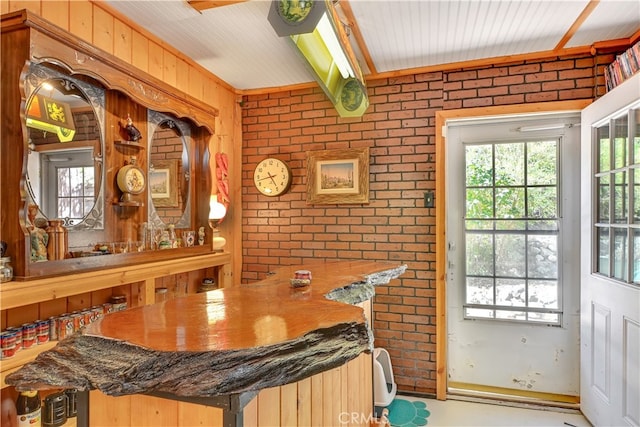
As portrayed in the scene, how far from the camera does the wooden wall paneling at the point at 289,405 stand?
1108 mm

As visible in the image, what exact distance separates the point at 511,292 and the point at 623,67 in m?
1.67

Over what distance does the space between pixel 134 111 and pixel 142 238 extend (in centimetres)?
76

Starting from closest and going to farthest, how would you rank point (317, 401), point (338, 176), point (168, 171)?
point (317, 401) < point (168, 171) < point (338, 176)

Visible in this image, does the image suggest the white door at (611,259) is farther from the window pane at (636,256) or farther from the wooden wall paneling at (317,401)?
the wooden wall paneling at (317,401)

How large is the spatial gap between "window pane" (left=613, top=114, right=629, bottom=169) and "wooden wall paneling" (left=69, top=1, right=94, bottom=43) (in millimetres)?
3049

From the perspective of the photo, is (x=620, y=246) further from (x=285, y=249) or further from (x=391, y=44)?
(x=285, y=249)

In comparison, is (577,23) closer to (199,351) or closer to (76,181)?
(199,351)

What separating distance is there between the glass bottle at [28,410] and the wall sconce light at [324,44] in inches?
73.2

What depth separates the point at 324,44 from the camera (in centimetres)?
205

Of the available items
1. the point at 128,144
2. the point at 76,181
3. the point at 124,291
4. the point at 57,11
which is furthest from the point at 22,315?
the point at 57,11

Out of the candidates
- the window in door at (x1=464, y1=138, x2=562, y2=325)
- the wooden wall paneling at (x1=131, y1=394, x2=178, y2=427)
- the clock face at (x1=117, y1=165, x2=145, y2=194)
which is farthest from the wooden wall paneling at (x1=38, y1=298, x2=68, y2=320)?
the window in door at (x1=464, y1=138, x2=562, y2=325)

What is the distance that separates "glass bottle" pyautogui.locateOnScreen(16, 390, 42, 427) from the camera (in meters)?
1.54

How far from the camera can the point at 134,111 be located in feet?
7.21

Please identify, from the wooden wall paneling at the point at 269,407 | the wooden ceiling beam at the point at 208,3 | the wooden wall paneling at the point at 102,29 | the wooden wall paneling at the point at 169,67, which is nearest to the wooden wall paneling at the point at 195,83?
the wooden wall paneling at the point at 169,67
